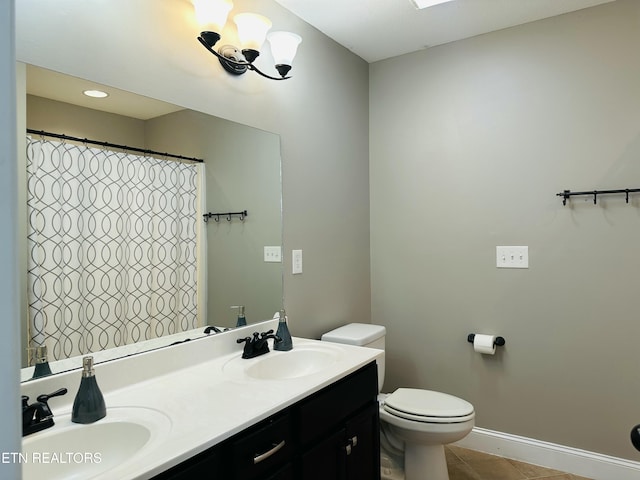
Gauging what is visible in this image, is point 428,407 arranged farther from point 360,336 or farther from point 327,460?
point 327,460

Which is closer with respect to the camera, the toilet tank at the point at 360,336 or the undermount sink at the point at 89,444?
the undermount sink at the point at 89,444

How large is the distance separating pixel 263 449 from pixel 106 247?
32.7 inches

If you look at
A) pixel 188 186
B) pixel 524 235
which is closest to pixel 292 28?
pixel 188 186

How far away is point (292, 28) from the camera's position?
224 cm

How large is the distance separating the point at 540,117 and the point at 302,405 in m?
2.09

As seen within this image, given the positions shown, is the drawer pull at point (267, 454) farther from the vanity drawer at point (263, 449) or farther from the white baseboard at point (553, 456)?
the white baseboard at point (553, 456)

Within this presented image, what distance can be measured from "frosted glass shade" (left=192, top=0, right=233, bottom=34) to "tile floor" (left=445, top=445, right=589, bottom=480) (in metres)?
2.52

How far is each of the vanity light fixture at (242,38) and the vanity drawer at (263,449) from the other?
142 cm

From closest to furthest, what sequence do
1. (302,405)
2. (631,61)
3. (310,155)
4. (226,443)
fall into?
(226,443) < (302,405) < (631,61) < (310,155)

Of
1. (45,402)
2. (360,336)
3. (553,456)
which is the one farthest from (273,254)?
(553,456)

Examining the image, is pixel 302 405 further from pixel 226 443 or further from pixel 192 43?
pixel 192 43

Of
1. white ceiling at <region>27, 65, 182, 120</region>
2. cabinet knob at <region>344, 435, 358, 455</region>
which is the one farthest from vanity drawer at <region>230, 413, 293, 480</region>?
white ceiling at <region>27, 65, 182, 120</region>

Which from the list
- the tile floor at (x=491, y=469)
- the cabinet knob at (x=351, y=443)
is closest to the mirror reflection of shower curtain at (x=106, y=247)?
the cabinet knob at (x=351, y=443)

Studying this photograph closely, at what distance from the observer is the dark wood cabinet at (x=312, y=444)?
108cm
